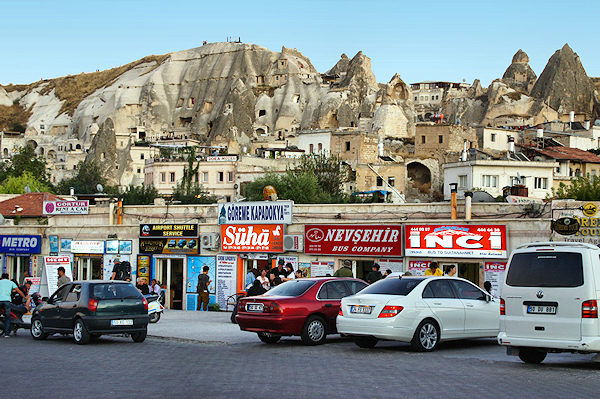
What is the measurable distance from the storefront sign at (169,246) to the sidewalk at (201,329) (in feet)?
12.0

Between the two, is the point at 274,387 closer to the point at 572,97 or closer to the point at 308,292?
the point at 308,292

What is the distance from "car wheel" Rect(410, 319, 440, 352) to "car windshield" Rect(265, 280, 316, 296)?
296 cm

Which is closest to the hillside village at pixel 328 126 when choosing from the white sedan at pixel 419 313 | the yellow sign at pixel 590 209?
the yellow sign at pixel 590 209

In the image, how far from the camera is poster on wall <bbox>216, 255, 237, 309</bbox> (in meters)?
28.3

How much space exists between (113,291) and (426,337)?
23.3 feet

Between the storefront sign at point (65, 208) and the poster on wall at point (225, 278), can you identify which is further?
the storefront sign at point (65, 208)

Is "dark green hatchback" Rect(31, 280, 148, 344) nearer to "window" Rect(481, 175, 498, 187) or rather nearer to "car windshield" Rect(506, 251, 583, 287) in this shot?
"car windshield" Rect(506, 251, 583, 287)

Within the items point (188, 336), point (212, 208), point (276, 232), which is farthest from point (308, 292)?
point (212, 208)

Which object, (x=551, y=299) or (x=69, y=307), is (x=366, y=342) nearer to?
(x=551, y=299)

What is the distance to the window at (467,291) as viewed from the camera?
595 inches

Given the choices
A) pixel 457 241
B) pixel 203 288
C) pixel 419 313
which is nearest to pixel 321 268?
pixel 203 288

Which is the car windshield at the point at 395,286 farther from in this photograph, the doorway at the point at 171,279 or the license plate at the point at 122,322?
the doorway at the point at 171,279

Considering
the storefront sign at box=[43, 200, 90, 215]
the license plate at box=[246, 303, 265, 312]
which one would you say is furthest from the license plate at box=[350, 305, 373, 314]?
the storefront sign at box=[43, 200, 90, 215]

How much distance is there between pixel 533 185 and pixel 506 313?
56.2 meters
